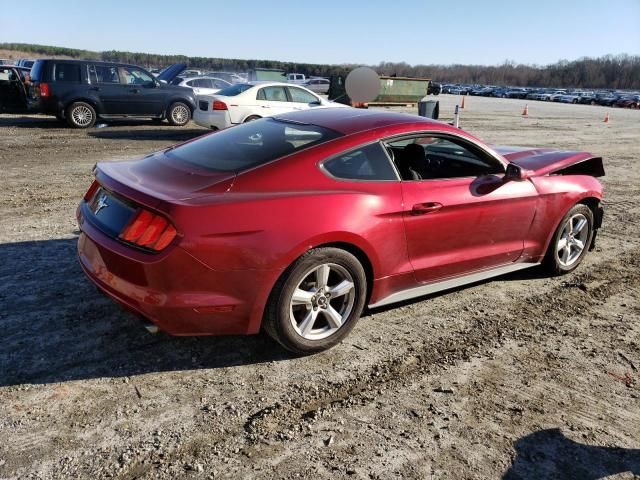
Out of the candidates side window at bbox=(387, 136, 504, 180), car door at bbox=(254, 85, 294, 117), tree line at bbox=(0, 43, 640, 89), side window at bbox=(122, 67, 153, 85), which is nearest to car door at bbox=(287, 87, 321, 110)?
car door at bbox=(254, 85, 294, 117)

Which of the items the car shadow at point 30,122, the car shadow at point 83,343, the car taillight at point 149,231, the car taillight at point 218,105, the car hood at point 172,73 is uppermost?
the car hood at point 172,73

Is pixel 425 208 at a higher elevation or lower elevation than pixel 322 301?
Result: higher

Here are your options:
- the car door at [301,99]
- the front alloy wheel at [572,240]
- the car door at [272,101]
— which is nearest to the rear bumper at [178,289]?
the front alloy wheel at [572,240]

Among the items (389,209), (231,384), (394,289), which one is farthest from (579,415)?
(231,384)

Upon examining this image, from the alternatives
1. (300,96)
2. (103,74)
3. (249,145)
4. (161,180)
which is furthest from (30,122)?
(161,180)

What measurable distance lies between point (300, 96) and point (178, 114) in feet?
14.0

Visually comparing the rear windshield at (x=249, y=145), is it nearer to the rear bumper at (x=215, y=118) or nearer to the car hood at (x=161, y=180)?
the car hood at (x=161, y=180)

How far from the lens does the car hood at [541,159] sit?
4770 millimetres

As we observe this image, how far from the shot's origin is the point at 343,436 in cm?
277

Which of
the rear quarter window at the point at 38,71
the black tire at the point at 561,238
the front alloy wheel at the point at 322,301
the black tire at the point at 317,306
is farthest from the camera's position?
the rear quarter window at the point at 38,71

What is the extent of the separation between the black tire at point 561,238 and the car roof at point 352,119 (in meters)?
1.68

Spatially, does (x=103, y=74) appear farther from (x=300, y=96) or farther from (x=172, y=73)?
(x=300, y=96)

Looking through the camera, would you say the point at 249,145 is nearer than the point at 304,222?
No

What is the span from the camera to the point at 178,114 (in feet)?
52.7
